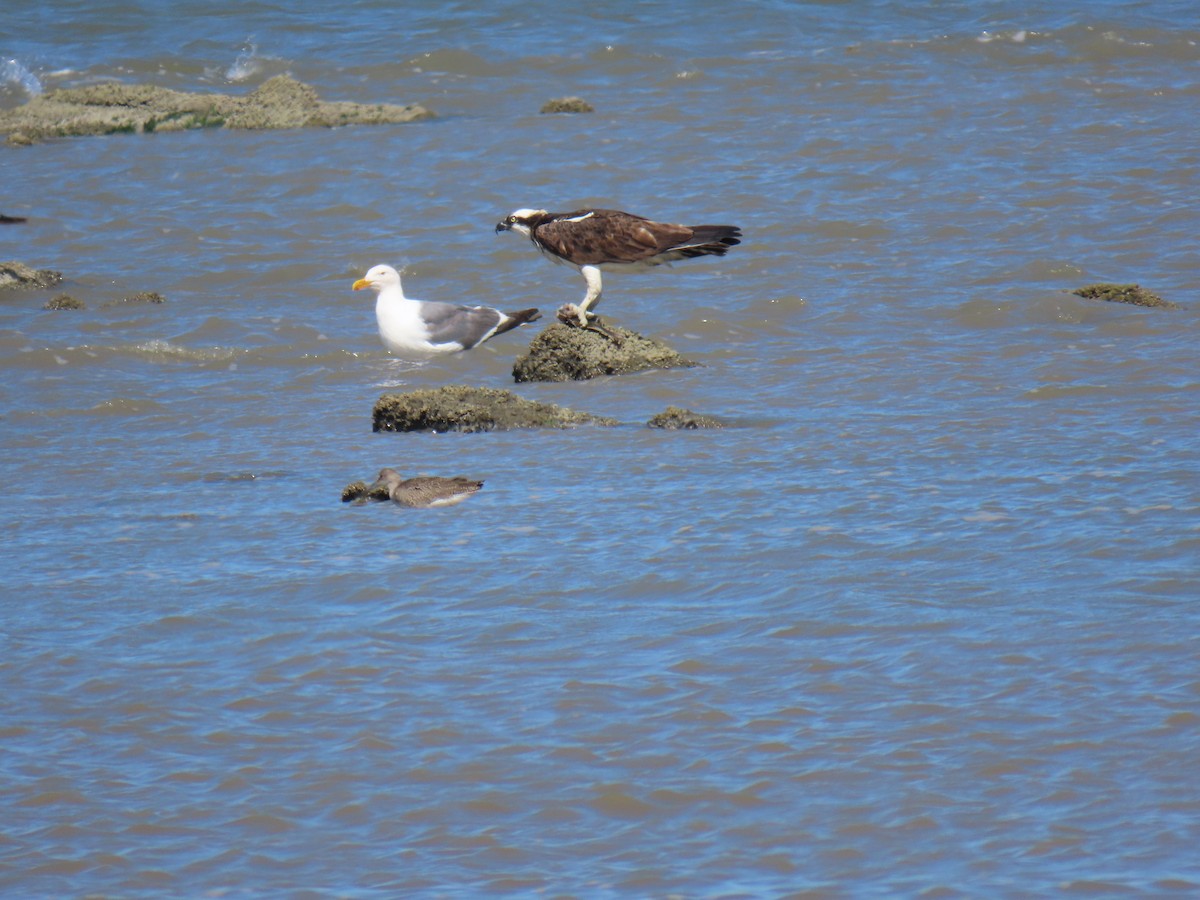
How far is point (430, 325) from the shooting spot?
10.6 metres

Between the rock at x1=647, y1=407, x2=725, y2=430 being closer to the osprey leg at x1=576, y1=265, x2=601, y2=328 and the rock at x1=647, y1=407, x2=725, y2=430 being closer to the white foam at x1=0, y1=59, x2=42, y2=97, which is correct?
the osprey leg at x1=576, y1=265, x2=601, y2=328

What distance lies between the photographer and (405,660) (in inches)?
204

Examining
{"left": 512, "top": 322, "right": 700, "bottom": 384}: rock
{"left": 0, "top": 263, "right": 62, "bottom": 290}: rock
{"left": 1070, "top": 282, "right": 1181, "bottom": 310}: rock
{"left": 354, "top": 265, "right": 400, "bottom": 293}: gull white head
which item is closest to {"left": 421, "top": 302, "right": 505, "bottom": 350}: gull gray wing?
{"left": 354, "top": 265, "right": 400, "bottom": 293}: gull white head

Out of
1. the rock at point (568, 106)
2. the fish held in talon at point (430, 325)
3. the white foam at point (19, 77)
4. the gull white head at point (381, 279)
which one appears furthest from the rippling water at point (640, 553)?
the white foam at point (19, 77)

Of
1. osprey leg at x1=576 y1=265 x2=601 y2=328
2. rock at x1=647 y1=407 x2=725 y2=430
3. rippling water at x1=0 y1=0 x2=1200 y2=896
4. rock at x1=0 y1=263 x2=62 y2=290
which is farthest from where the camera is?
rock at x1=0 y1=263 x2=62 y2=290

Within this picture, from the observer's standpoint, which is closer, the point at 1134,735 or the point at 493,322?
the point at 1134,735

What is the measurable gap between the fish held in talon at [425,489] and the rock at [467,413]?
133cm

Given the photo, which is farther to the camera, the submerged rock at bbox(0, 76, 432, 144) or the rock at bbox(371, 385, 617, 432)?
the submerged rock at bbox(0, 76, 432, 144)

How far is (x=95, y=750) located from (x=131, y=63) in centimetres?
1998

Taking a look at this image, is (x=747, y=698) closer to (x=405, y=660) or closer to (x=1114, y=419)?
(x=405, y=660)

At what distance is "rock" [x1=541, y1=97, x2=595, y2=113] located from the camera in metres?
18.7

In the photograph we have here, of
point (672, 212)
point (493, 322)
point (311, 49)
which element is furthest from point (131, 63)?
point (493, 322)

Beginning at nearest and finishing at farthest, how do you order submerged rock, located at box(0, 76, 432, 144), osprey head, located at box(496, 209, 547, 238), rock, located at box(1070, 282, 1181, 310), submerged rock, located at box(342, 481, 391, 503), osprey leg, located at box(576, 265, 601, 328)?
submerged rock, located at box(342, 481, 391, 503) → osprey leg, located at box(576, 265, 601, 328) → rock, located at box(1070, 282, 1181, 310) → osprey head, located at box(496, 209, 547, 238) → submerged rock, located at box(0, 76, 432, 144)

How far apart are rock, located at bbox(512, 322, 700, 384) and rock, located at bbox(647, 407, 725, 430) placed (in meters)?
1.55
